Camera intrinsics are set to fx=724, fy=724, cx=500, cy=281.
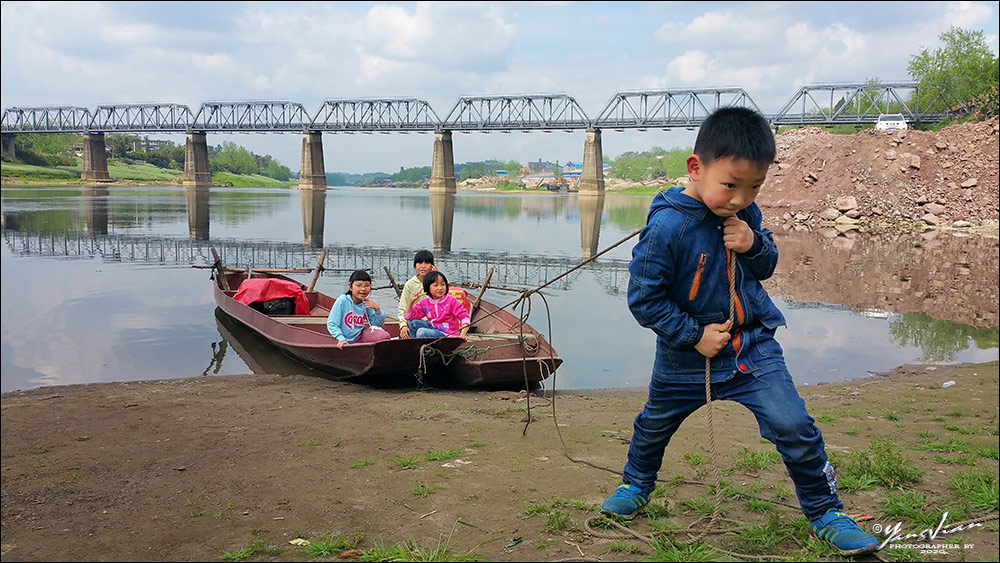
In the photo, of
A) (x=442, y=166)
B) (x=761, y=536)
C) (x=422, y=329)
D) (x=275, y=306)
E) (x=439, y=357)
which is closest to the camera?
(x=761, y=536)

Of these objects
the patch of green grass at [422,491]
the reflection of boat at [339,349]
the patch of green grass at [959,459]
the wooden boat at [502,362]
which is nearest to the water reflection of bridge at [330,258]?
the reflection of boat at [339,349]

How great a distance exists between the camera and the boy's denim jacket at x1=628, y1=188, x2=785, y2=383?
3.54 m

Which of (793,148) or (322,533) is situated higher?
(793,148)

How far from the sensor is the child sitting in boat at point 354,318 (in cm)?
959

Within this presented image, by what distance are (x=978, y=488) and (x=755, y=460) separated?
1328mm

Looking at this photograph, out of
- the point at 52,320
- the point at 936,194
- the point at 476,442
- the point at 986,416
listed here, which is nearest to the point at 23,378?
the point at 52,320

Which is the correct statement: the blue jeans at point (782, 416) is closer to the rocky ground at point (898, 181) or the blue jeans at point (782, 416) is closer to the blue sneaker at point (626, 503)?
the blue sneaker at point (626, 503)

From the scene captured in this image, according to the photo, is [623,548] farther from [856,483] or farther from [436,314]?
[436,314]

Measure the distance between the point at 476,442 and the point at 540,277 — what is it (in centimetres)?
1751

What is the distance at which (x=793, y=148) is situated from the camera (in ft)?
190

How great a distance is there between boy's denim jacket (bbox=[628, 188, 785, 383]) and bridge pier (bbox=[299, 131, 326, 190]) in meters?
115

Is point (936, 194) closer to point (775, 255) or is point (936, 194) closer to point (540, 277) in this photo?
point (540, 277)

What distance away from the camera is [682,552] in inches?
138

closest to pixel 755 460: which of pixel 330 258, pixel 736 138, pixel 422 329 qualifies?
pixel 736 138
